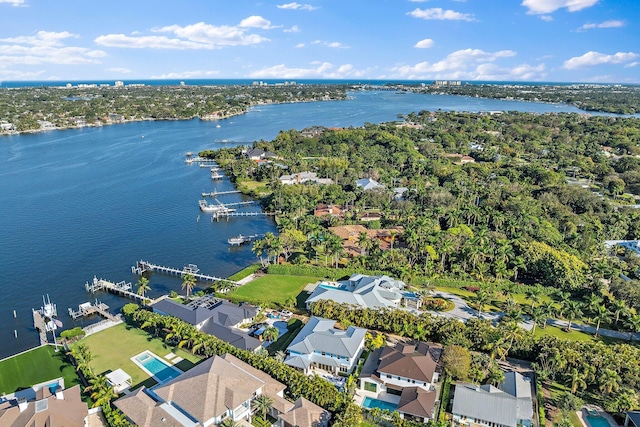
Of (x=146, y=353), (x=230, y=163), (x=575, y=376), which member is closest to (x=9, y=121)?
(x=230, y=163)

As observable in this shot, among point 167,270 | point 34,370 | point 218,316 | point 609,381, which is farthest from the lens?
point 167,270

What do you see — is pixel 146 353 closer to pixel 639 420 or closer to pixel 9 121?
pixel 639 420

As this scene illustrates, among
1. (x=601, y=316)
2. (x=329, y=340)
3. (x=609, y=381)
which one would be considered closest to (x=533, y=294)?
(x=601, y=316)

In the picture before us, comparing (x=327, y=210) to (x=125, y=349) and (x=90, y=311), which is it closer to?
(x=90, y=311)

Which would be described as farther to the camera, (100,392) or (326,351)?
(326,351)

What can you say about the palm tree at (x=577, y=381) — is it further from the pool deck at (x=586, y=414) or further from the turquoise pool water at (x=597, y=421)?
the turquoise pool water at (x=597, y=421)

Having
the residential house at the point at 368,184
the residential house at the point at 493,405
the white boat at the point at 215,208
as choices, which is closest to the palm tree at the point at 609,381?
the residential house at the point at 493,405
